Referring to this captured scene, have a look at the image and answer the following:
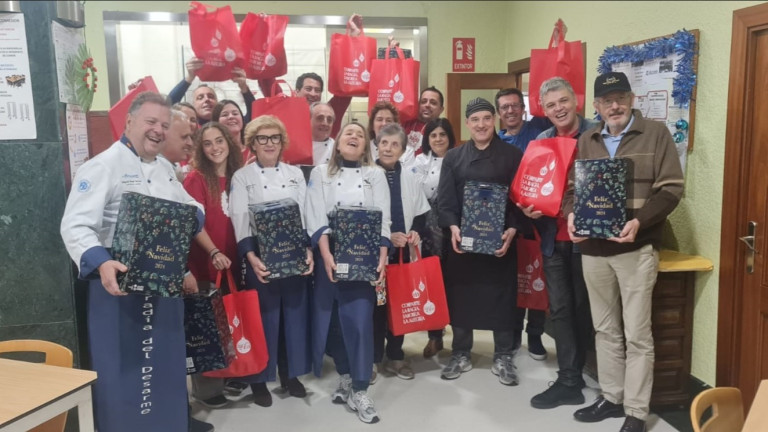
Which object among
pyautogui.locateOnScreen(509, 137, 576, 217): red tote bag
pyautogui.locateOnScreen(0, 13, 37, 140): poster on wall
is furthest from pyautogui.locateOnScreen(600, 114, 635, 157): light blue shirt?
pyautogui.locateOnScreen(0, 13, 37, 140): poster on wall

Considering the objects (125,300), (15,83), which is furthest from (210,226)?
(15,83)

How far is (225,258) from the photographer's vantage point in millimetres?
2744

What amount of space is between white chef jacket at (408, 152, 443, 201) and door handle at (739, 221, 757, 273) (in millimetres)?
1664

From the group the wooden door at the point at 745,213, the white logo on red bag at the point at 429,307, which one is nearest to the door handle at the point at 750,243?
the wooden door at the point at 745,213

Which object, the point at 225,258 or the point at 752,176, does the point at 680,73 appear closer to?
the point at 752,176

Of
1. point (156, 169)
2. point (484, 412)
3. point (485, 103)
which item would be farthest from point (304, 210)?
point (484, 412)

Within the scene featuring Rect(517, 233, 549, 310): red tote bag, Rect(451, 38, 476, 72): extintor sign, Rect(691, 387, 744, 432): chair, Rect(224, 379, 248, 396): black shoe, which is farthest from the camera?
Rect(451, 38, 476, 72): extintor sign

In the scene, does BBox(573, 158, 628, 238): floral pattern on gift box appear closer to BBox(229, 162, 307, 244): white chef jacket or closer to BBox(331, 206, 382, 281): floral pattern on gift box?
BBox(331, 206, 382, 281): floral pattern on gift box

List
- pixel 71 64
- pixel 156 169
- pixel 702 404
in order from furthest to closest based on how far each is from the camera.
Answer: pixel 71 64 < pixel 156 169 < pixel 702 404

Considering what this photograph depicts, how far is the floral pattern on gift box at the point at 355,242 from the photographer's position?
2762 mm

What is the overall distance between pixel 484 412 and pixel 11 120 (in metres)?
2.56

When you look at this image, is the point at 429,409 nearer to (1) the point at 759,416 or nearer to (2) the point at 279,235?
(2) the point at 279,235

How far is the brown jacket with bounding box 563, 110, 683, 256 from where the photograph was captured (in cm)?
247

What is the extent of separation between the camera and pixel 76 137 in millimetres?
2508
